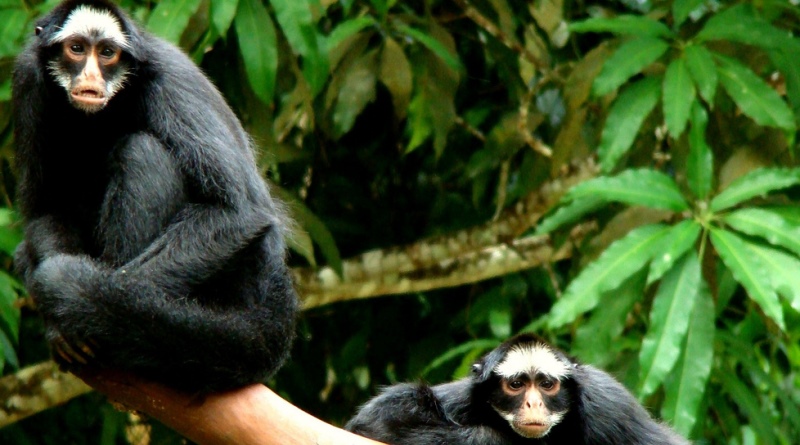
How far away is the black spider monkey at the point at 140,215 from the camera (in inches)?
132

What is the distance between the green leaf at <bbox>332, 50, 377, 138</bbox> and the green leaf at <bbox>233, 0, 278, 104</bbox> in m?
0.98

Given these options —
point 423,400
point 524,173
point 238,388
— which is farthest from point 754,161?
point 238,388

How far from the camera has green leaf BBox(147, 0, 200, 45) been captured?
4723mm

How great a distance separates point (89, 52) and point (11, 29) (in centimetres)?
147

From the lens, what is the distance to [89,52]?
366cm

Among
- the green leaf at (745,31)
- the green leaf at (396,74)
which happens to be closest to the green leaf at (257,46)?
the green leaf at (396,74)

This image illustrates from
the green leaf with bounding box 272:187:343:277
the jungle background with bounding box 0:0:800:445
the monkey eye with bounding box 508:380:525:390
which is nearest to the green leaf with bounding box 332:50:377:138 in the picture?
the jungle background with bounding box 0:0:800:445

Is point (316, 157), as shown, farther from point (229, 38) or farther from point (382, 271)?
point (229, 38)

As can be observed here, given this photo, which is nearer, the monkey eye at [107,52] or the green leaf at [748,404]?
the monkey eye at [107,52]

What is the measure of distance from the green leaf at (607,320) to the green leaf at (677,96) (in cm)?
72

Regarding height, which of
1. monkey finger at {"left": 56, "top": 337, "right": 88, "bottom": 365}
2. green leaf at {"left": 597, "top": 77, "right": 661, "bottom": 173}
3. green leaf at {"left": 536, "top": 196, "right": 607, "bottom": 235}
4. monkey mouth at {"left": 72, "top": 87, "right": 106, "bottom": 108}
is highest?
monkey mouth at {"left": 72, "top": 87, "right": 106, "bottom": 108}

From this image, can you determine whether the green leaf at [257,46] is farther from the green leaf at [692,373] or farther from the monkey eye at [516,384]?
the green leaf at [692,373]

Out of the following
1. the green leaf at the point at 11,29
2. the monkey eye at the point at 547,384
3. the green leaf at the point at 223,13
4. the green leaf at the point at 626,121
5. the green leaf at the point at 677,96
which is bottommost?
the monkey eye at the point at 547,384

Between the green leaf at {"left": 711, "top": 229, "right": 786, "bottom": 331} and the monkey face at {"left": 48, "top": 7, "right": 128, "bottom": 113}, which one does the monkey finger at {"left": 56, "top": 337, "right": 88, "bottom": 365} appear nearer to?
Result: the monkey face at {"left": 48, "top": 7, "right": 128, "bottom": 113}
